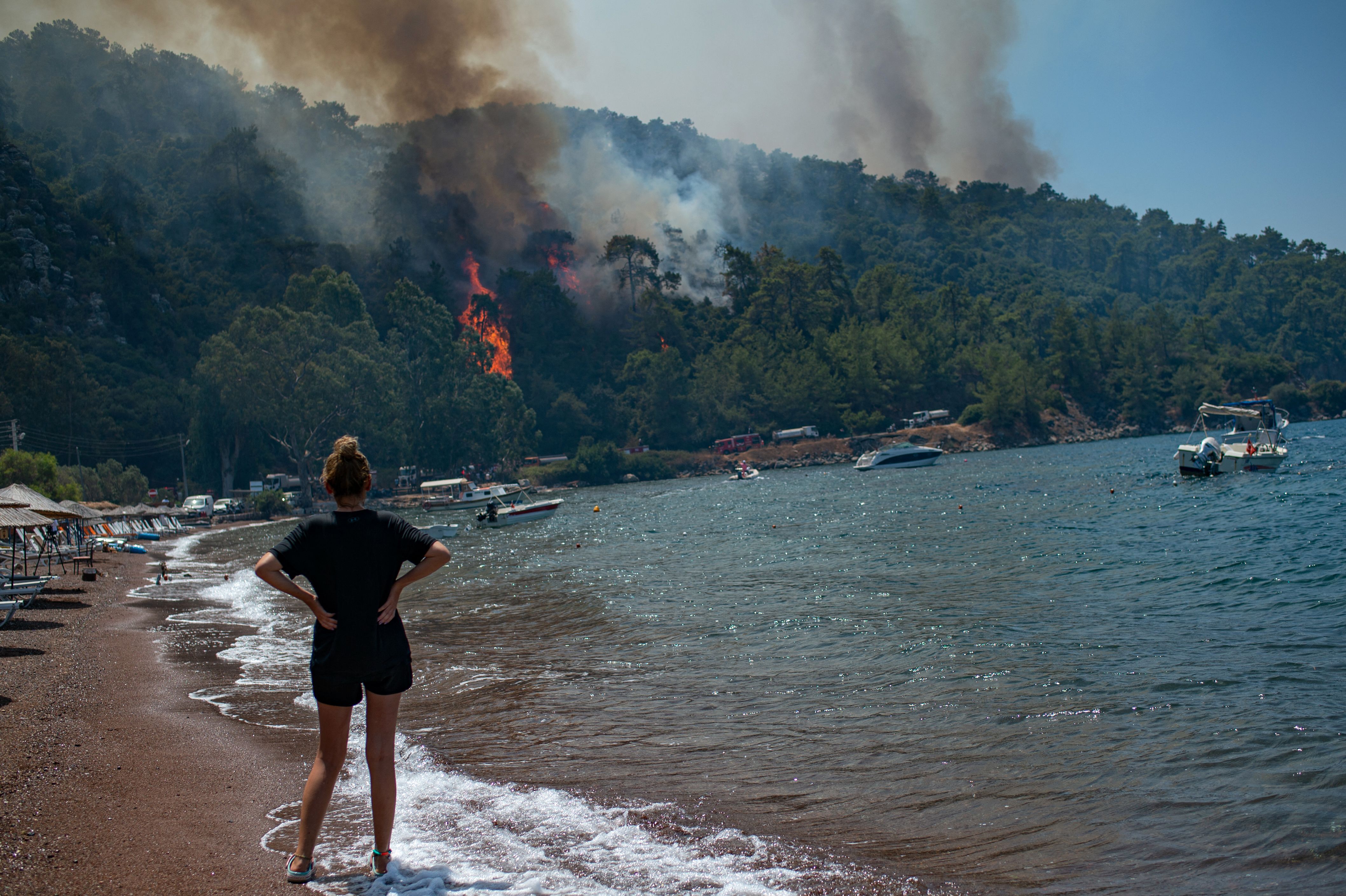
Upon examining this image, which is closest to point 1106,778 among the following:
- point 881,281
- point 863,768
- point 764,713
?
point 863,768

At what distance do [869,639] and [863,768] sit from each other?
727cm

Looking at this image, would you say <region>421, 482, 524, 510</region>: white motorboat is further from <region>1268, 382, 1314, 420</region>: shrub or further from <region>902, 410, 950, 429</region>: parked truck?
→ <region>1268, 382, 1314, 420</region>: shrub

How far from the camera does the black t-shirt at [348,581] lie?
19.9ft

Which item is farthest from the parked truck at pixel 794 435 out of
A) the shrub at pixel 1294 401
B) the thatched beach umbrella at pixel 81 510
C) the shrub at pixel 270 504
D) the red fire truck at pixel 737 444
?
the thatched beach umbrella at pixel 81 510

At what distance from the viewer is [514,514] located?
216 ft

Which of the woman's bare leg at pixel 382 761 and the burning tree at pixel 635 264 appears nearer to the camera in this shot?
the woman's bare leg at pixel 382 761

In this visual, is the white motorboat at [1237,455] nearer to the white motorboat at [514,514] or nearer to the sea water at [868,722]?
the sea water at [868,722]

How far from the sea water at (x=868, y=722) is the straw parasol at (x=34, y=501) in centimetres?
470

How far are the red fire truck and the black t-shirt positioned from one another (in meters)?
147

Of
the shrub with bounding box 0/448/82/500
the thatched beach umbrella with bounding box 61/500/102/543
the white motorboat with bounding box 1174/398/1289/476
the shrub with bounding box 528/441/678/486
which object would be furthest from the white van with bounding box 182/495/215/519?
the white motorboat with bounding box 1174/398/1289/476

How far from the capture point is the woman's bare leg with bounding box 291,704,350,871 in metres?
6.25

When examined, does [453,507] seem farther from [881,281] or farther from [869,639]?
[881,281]

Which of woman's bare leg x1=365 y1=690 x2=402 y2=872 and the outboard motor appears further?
the outboard motor

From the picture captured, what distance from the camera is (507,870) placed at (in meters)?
6.71
